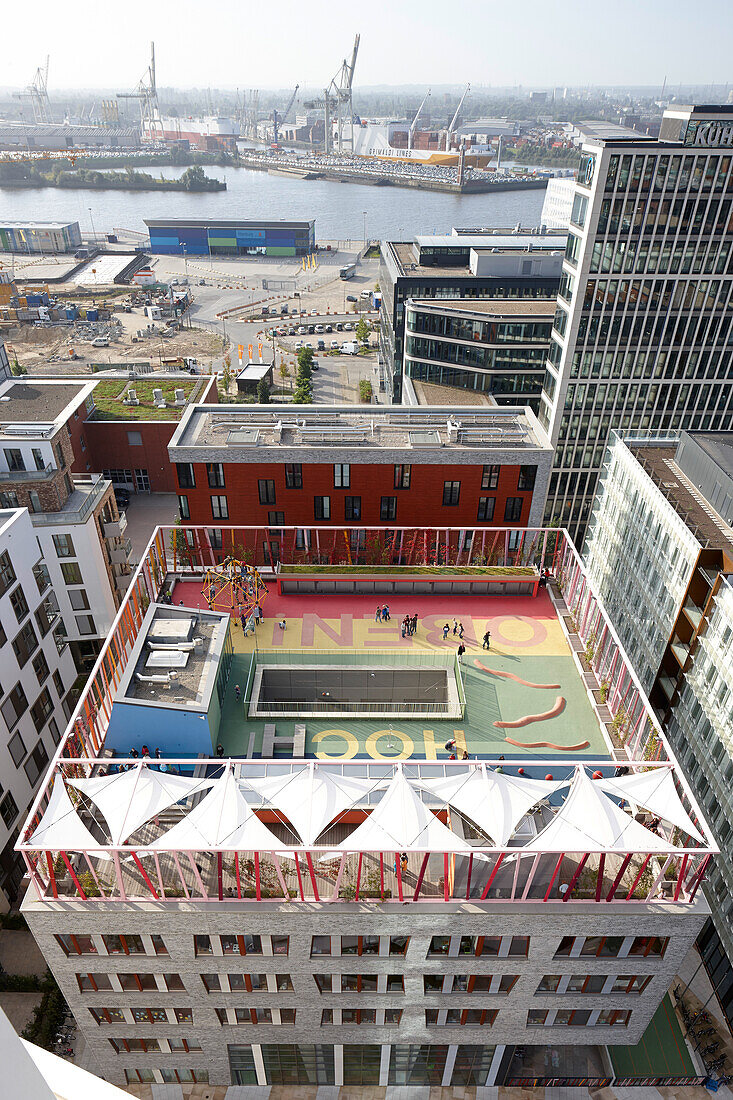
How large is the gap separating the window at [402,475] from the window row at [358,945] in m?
35.0

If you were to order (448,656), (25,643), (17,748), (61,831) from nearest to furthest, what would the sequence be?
(61,831), (448,656), (17,748), (25,643)

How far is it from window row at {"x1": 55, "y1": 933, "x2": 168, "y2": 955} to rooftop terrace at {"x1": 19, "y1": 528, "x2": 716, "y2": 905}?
101 inches

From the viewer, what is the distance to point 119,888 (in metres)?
30.1

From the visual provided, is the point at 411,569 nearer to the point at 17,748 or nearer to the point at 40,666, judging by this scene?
the point at 40,666

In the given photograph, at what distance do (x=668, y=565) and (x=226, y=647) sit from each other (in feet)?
103

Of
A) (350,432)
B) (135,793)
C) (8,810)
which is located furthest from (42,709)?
(350,432)

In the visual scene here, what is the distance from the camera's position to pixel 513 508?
6003 cm

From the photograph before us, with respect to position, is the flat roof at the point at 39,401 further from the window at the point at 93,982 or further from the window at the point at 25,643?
the window at the point at 93,982

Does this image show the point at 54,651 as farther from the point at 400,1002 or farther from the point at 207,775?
the point at 400,1002

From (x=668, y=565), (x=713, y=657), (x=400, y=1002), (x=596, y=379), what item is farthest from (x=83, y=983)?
(x=596, y=379)

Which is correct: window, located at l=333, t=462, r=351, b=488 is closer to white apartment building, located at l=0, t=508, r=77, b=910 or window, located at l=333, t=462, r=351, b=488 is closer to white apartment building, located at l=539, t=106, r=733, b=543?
white apartment building, located at l=0, t=508, r=77, b=910

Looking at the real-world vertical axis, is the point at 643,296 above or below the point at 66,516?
above

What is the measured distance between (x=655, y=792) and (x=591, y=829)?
157 inches

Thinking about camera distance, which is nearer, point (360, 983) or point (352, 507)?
point (360, 983)
